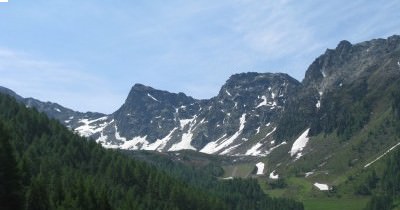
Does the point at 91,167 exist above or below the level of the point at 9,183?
above

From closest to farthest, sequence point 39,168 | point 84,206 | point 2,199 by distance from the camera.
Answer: point 2,199 → point 84,206 → point 39,168

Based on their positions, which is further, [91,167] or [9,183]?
[91,167]

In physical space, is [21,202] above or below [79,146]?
below

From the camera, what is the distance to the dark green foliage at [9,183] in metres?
64.9

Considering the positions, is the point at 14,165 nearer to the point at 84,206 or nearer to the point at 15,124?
the point at 84,206

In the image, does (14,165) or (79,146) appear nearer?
(14,165)

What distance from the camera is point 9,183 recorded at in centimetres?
6556

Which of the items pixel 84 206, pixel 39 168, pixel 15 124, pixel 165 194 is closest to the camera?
pixel 84 206

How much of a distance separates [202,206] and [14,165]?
107 m

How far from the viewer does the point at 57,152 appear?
17612 centimetres

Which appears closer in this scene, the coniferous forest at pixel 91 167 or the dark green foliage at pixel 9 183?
the dark green foliage at pixel 9 183

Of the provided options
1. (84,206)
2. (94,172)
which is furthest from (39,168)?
(84,206)

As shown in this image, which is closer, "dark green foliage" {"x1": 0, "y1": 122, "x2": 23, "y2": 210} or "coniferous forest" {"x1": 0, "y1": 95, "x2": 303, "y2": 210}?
"dark green foliage" {"x1": 0, "y1": 122, "x2": 23, "y2": 210}

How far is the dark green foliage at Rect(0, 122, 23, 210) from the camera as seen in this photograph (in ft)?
213
